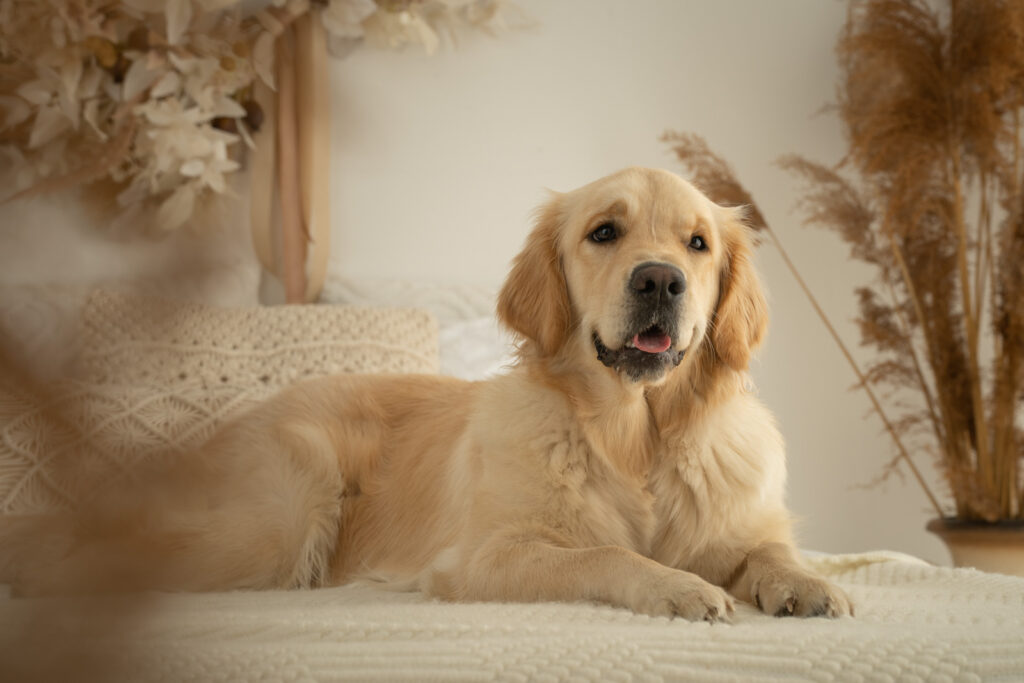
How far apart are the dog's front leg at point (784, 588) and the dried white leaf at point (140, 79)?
1.24 meters

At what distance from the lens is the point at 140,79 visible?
0.54 meters

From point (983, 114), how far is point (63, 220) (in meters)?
3.81

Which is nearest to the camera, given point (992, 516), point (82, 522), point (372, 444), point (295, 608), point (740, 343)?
point (82, 522)

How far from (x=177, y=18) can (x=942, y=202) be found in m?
3.84

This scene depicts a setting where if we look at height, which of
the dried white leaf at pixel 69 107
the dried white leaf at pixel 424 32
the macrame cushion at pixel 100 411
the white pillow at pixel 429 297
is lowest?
the white pillow at pixel 429 297

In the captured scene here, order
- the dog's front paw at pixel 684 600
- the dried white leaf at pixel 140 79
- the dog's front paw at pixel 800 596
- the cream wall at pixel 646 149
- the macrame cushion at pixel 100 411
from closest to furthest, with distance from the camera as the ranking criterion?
the macrame cushion at pixel 100 411 → the dried white leaf at pixel 140 79 → the dog's front paw at pixel 684 600 → the dog's front paw at pixel 800 596 → the cream wall at pixel 646 149

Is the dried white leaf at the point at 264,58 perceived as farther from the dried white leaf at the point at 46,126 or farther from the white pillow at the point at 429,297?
the white pillow at the point at 429,297

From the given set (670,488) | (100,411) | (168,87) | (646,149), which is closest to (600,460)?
(670,488)

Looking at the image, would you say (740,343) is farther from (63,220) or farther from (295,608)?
(63,220)

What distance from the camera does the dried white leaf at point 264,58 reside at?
0.37m

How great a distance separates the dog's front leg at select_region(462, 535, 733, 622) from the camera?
1249mm

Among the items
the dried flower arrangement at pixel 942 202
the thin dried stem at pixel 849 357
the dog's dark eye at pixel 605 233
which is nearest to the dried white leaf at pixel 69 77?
the dog's dark eye at pixel 605 233

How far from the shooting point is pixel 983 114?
131 inches

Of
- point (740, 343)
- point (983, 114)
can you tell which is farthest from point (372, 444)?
point (983, 114)
